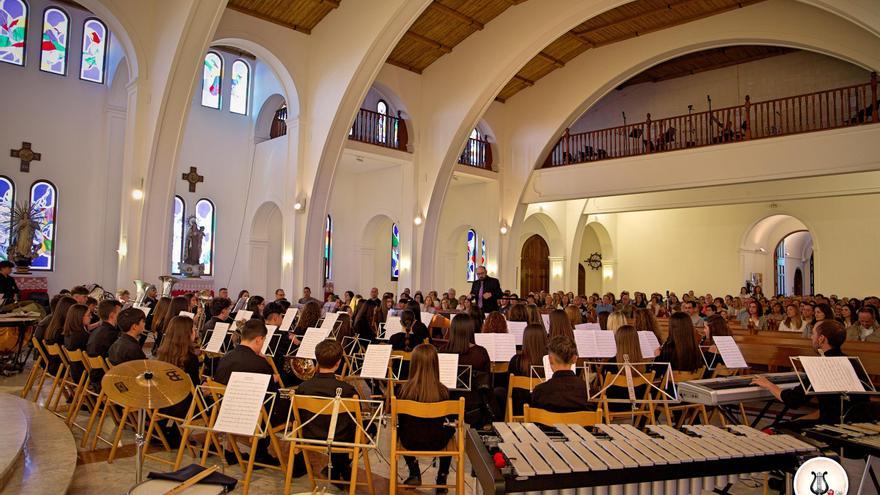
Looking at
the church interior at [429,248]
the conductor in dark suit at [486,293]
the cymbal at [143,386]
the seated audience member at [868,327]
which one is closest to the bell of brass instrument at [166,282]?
the church interior at [429,248]

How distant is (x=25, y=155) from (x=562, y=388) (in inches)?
627

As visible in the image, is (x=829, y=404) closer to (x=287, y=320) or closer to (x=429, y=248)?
(x=287, y=320)

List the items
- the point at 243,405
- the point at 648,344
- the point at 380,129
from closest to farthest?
the point at 243,405, the point at 648,344, the point at 380,129

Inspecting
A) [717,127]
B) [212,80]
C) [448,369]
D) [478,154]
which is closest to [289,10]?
[212,80]

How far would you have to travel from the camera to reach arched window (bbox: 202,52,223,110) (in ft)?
58.7

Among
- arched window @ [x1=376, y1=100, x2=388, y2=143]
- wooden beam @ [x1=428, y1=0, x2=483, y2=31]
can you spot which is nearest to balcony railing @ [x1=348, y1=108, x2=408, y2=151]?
arched window @ [x1=376, y1=100, x2=388, y2=143]

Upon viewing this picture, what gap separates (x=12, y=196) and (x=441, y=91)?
1151cm

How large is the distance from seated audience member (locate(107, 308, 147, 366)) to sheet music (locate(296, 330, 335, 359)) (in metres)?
1.52

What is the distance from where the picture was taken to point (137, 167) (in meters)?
12.5

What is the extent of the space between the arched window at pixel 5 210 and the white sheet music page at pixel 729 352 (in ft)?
52.4

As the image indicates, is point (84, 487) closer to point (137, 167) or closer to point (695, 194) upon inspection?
point (137, 167)

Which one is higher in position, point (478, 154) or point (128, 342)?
point (478, 154)

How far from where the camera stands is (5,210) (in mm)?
14641

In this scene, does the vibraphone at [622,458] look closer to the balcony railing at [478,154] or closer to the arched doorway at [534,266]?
the balcony railing at [478,154]
